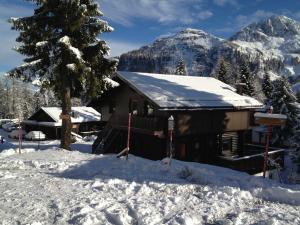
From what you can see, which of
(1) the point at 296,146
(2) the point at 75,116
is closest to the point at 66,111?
(1) the point at 296,146

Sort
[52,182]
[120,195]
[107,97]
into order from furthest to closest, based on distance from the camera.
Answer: [107,97] → [52,182] → [120,195]

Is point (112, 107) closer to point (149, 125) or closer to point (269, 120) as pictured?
point (149, 125)

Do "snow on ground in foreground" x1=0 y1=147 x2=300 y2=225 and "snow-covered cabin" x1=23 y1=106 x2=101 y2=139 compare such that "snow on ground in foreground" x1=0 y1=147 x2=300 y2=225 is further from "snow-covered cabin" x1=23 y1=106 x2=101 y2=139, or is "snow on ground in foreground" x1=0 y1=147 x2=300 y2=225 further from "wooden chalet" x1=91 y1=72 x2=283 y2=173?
"snow-covered cabin" x1=23 y1=106 x2=101 y2=139

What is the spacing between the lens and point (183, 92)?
2803 cm

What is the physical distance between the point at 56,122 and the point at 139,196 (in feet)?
160

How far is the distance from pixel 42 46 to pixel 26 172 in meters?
11.0

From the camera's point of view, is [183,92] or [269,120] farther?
[183,92]

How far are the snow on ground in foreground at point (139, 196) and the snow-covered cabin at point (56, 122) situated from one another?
4329cm

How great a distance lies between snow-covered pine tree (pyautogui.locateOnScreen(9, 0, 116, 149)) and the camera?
23609mm

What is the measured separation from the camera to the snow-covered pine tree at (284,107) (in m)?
40.2

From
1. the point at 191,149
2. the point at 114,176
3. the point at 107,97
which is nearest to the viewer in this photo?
the point at 114,176

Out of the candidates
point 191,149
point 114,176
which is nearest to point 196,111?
point 191,149

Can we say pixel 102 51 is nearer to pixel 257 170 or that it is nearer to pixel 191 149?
pixel 191 149

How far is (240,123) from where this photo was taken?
99.9 ft
